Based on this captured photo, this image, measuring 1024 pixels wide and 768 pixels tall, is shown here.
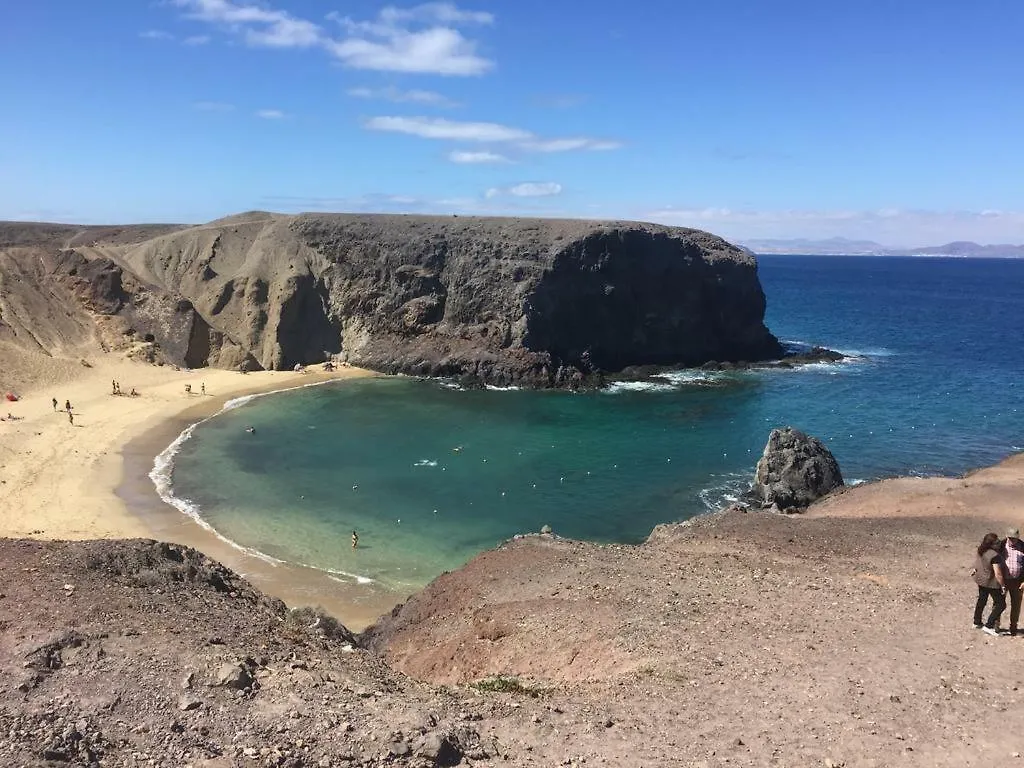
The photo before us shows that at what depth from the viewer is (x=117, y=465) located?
38281 mm

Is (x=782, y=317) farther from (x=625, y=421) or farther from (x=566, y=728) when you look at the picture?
(x=566, y=728)

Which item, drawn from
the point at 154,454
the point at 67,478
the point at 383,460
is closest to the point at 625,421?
the point at 383,460

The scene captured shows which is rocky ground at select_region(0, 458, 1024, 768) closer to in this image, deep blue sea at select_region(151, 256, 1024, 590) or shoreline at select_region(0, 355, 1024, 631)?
shoreline at select_region(0, 355, 1024, 631)

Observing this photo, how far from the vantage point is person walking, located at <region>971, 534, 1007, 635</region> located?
1388cm

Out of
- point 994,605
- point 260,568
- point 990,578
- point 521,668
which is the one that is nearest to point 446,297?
point 260,568

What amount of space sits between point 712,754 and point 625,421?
39300 mm

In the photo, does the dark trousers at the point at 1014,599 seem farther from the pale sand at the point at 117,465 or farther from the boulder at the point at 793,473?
the boulder at the point at 793,473

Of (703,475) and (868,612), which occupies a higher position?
(868,612)

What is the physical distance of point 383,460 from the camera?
40.6 meters

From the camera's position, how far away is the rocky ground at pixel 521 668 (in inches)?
384

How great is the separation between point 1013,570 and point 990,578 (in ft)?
1.37

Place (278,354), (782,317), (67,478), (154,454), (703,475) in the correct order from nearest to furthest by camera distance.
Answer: (67,478) → (703,475) → (154,454) → (278,354) → (782,317)

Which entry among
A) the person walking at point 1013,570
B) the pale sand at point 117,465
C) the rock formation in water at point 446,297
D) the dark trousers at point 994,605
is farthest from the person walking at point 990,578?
the rock formation in water at point 446,297

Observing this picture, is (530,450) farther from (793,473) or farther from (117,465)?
(117,465)
